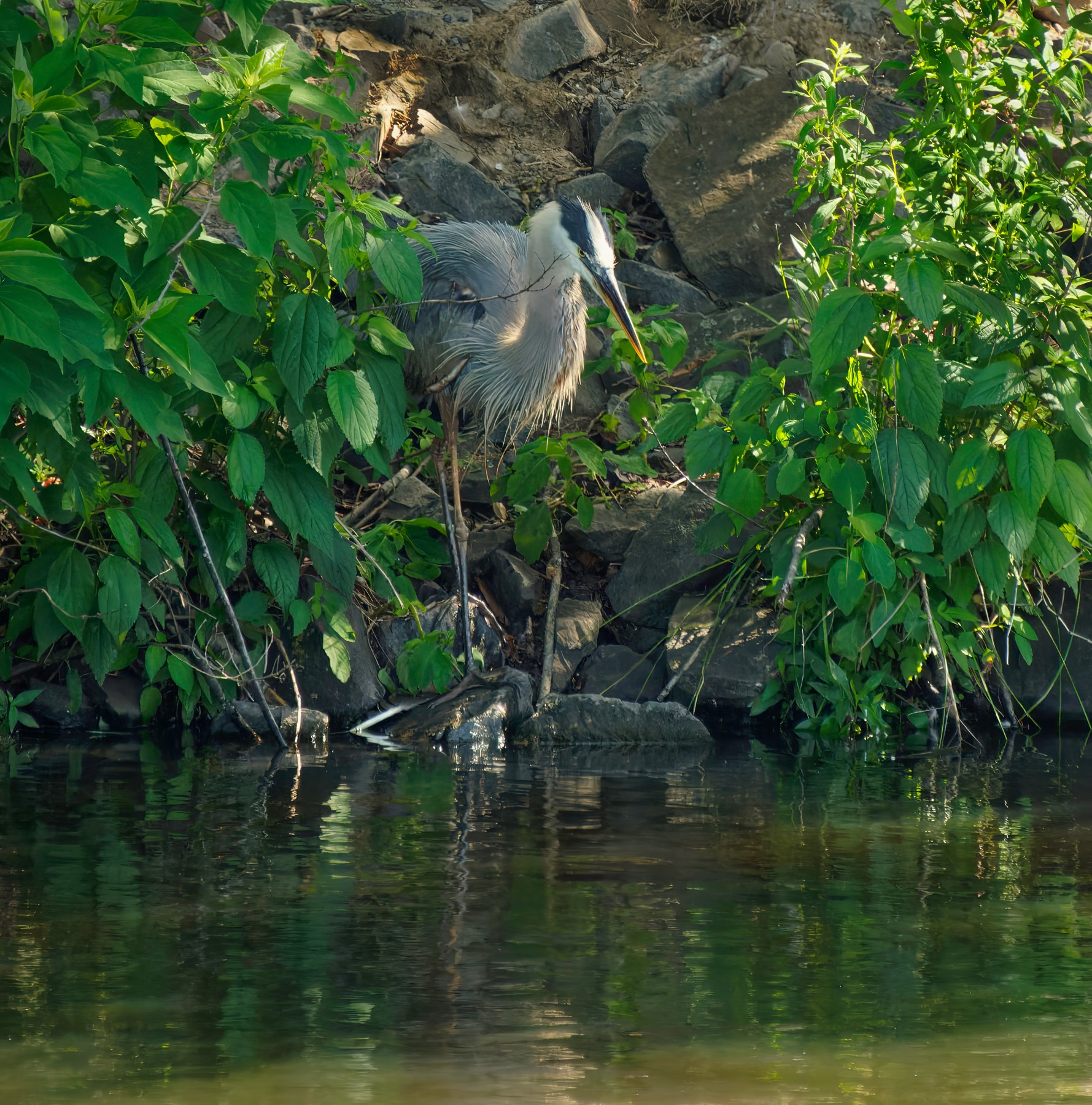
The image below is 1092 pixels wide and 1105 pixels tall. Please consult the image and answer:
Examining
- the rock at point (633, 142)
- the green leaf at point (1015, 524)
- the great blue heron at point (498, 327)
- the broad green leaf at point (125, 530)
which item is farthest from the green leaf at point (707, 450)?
the rock at point (633, 142)

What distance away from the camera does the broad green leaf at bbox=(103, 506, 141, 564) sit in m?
3.74

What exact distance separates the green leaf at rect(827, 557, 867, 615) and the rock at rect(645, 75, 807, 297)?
2455 millimetres

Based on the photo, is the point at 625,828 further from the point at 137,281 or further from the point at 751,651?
the point at 137,281

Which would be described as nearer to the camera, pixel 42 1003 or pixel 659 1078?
pixel 659 1078

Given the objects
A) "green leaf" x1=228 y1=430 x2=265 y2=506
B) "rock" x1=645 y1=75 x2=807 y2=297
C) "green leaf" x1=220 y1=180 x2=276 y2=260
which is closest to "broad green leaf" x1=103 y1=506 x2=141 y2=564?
"green leaf" x1=228 y1=430 x2=265 y2=506

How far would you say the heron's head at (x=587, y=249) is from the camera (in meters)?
4.79

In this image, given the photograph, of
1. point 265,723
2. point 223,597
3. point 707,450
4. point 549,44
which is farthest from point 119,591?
point 549,44

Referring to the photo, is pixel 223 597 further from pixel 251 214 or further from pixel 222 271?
pixel 251 214

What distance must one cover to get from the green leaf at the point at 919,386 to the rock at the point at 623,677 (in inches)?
54.1

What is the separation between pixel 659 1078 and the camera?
72.7 inches

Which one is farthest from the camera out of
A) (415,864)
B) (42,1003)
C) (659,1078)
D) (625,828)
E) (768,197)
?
(768,197)

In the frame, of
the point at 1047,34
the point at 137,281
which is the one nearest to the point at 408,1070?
the point at 137,281

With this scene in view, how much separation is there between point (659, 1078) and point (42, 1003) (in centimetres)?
97

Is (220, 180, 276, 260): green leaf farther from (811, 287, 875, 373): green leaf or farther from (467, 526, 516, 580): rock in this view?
(467, 526, 516, 580): rock
